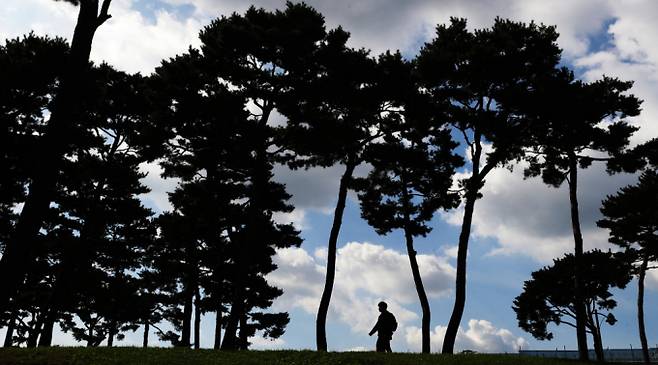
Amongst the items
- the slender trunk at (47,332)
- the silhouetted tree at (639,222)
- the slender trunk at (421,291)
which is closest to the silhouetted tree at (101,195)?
the slender trunk at (47,332)

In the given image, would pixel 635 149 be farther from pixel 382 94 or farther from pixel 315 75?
pixel 315 75

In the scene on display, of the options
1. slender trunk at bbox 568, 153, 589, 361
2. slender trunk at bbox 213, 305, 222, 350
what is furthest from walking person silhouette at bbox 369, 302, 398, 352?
slender trunk at bbox 213, 305, 222, 350

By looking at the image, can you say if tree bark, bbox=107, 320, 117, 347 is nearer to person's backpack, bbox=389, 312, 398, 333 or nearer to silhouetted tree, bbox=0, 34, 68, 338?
silhouetted tree, bbox=0, 34, 68, 338

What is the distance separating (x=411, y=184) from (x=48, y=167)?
17.6 meters

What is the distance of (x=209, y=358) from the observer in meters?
13.9

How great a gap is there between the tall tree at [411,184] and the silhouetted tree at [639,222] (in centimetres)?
1530

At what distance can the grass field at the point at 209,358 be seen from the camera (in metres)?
12.7

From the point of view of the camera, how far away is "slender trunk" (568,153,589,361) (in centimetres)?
2214

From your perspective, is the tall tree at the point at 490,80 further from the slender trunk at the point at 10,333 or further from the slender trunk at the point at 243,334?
the slender trunk at the point at 10,333

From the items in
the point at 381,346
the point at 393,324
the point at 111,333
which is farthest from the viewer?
the point at 111,333

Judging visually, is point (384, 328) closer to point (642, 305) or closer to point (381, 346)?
point (381, 346)

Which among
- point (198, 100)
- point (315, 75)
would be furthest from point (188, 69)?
point (315, 75)

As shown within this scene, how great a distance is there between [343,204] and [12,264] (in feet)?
48.3

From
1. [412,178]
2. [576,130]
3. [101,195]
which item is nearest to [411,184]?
[412,178]
